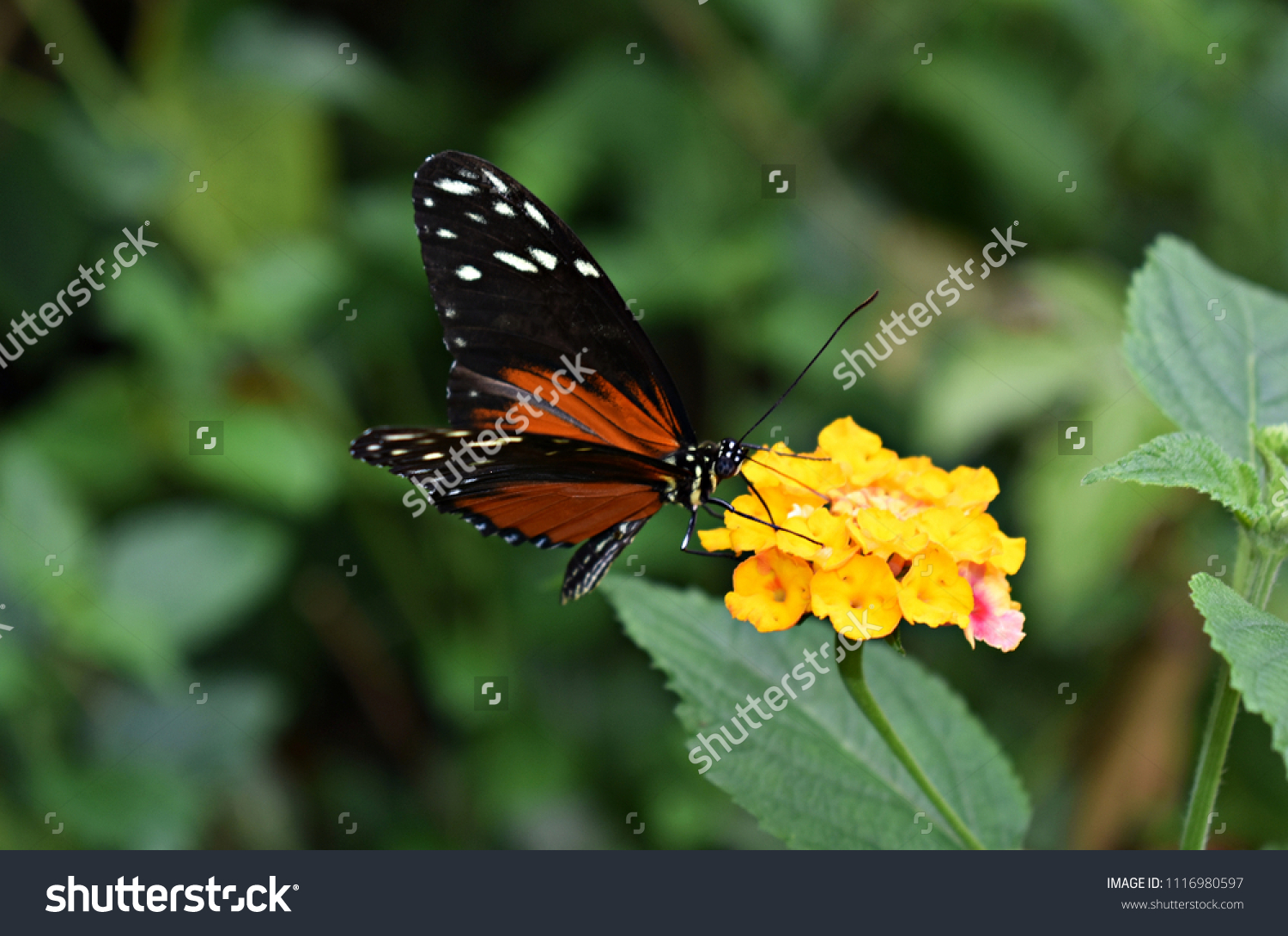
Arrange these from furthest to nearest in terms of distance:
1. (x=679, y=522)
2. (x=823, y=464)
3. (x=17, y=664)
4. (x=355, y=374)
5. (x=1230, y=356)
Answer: (x=355, y=374), (x=679, y=522), (x=17, y=664), (x=1230, y=356), (x=823, y=464)

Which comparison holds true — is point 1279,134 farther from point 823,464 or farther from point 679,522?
Answer: point 823,464

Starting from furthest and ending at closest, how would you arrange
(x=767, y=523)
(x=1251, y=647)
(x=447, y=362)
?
1. (x=447, y=362)
2. (x=767, y=523)
3. (x=1251, y=647)

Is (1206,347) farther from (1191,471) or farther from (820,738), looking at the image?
(820,738)

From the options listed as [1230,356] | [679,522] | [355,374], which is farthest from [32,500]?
[1230,356]

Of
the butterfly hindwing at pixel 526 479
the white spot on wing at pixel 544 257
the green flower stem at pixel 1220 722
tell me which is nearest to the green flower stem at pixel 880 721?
the green flower stem at pixel 1220 722

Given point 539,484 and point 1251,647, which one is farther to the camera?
point 539,484

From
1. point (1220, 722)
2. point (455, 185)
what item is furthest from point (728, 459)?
point (1220, 722)

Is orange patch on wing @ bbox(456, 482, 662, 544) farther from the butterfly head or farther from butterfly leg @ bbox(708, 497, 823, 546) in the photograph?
butterfly leg @ bbox(708, 497, 823, 546)
